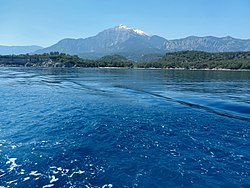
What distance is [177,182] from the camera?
41.5 feet

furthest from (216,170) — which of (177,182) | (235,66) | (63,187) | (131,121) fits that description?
(235,66)

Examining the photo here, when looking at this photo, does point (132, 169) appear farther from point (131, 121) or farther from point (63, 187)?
point (131, 121)

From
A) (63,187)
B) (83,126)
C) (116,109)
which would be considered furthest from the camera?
(116,109)

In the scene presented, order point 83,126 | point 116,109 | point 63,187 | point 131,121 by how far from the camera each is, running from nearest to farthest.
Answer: point 63,187
point 83,126
point 131,121
point 116,109

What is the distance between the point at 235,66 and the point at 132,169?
183 meters

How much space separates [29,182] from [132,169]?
224 inches

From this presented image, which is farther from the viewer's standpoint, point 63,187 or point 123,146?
point 123,146

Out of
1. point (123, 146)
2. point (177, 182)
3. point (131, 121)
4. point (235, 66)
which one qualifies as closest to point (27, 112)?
point (131, 121)

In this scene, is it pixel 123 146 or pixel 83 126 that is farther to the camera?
pixel 83 126

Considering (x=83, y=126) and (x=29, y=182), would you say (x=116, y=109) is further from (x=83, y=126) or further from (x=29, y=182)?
(x=29, y=182)

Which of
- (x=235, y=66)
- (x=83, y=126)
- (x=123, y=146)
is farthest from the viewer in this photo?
(x=235, y=66)

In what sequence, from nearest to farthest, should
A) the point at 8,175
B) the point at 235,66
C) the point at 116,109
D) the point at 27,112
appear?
the point at 8,175 < the point at 27,112 < the point at 116,109 < the point at 235,66

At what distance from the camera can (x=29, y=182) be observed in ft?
41.2

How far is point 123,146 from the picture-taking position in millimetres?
17484
